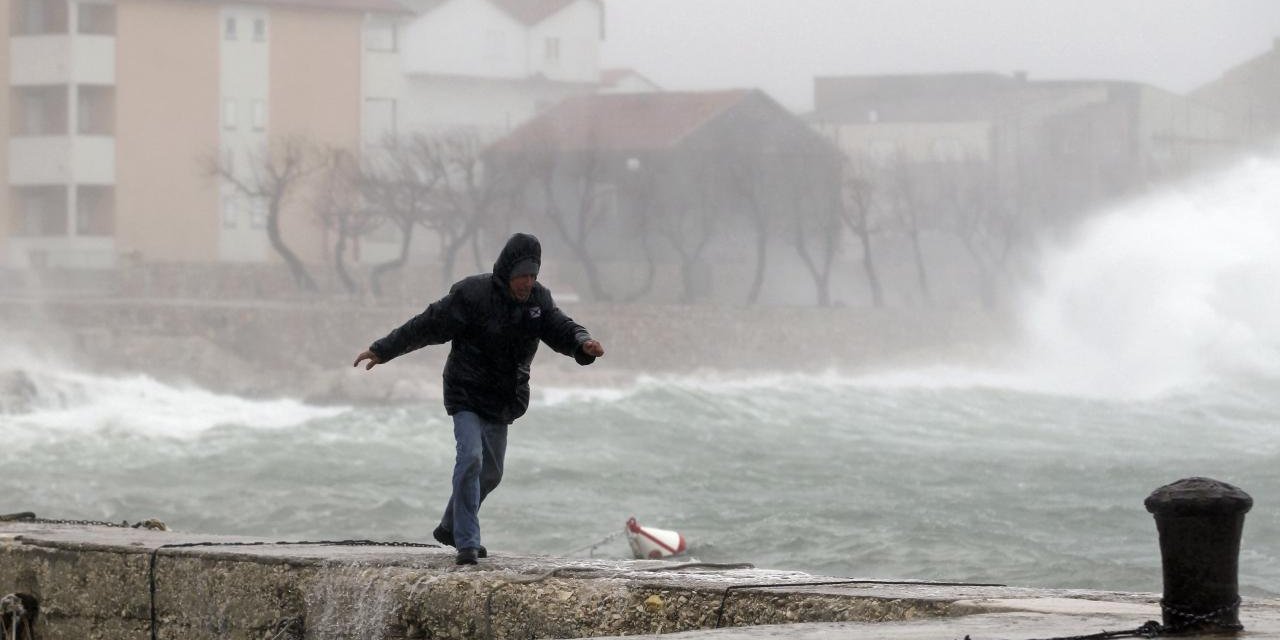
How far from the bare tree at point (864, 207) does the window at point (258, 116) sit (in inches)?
679

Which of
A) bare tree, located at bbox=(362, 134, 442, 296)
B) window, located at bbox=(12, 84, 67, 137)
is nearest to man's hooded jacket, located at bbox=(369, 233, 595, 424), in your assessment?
bare tree, located at bbox=(362, 134, 442, 296)

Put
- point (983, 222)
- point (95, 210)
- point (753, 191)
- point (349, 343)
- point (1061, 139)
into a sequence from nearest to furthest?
point (349, 343), point (95, 210), point (753, 191), point (983, 222), point (1061, 139)

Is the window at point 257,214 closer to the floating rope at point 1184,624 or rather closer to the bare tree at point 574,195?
the bare tree at point 574,195

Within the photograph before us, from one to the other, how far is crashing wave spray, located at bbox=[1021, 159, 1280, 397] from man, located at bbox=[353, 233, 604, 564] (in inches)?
2015

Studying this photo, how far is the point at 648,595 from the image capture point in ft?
21.2

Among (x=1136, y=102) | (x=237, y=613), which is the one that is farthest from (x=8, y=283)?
(x=237, y=613)

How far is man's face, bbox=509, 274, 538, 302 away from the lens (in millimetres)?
7340

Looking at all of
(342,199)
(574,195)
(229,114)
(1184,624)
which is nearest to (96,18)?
(229,114)

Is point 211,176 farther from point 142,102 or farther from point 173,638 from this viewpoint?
point 173,638

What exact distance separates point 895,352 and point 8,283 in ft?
79.0

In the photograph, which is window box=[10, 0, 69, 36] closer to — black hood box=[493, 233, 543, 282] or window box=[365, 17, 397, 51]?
window box=[365, 17, 397, 51]

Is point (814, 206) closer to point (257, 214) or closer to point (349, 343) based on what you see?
point (257, 214)

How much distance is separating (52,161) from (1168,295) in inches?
1285

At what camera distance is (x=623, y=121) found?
60.8 m
